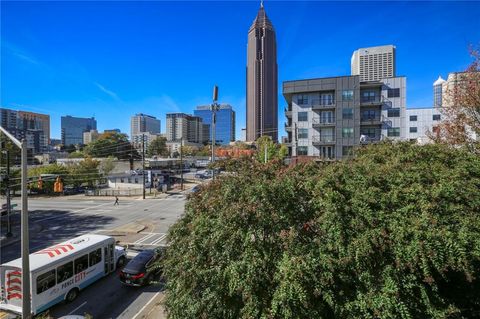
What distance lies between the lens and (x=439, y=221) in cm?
624

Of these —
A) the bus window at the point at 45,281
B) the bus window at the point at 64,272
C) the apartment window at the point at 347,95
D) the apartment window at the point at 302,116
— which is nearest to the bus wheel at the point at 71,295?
the bus window at the point at 64,272

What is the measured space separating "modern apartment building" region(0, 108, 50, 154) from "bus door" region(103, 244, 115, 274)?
4034 inches

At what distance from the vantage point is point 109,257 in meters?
14.8

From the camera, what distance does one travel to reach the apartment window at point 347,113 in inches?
1580

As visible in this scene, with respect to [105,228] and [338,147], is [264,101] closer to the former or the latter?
[338,147]

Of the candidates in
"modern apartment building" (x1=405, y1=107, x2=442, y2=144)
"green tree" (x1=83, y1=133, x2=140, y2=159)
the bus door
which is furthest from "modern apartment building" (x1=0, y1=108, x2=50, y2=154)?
"modern apartment building" (x1=405, y1=107, x2=442, y2=144)

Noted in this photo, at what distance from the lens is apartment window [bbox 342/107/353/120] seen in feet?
132

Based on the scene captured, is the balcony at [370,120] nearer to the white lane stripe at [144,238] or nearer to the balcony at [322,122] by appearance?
the balcony at [322,122]

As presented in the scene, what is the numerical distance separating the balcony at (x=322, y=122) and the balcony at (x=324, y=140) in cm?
185

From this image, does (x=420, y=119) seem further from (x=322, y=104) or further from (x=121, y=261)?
(x=121, y=261)

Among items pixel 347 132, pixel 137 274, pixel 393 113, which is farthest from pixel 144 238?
pixel 393 113

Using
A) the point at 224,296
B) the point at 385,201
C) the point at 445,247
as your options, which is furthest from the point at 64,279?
the point at 445,247

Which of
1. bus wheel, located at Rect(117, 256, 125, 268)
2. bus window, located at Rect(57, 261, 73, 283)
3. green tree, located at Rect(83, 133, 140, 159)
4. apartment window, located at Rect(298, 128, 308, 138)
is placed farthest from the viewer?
green tree, located at Rect(83, 133, 140, 159)

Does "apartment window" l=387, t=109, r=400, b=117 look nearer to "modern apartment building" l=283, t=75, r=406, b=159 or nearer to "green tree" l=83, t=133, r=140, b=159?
"modern apartment building" l=283, t=75, r=406, b=159
